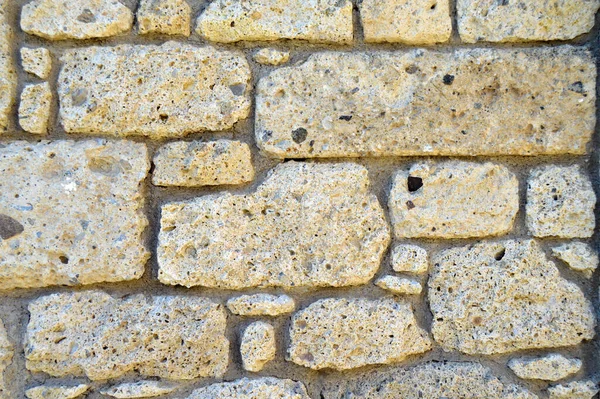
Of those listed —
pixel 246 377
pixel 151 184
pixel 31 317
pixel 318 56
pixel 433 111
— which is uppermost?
pixel 318 56

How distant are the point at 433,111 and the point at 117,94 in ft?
2.79

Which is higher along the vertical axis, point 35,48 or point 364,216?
point 35,48

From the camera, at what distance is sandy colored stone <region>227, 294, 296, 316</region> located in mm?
1400

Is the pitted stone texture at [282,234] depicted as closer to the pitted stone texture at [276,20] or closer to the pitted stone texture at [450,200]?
the pitted stone texture at [450,200]

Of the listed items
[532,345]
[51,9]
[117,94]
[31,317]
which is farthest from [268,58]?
[532,345]

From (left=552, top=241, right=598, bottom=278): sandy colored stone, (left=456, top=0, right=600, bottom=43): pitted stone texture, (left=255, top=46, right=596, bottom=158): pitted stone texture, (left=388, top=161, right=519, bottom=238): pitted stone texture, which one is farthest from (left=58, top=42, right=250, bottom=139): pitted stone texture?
(left=552, top=241, right=598, bottom=278): sandy colored stone

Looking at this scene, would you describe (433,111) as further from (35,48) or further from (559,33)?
(35,48)

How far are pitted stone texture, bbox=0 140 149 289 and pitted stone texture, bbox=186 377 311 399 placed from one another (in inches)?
14.2

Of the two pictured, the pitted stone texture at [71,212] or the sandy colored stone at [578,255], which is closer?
the pitted stone texture at [71,212]

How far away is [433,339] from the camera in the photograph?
1457mm

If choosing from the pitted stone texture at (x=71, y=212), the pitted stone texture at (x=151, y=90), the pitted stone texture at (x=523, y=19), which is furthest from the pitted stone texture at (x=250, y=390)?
the pitted stone texture at (x=523, y=19)

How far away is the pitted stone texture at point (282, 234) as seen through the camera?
1396mm

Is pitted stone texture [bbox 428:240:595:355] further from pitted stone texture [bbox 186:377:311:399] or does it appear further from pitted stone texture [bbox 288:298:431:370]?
pitted stone texture [bbox 186:377:311:399]

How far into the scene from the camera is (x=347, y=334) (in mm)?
1420
